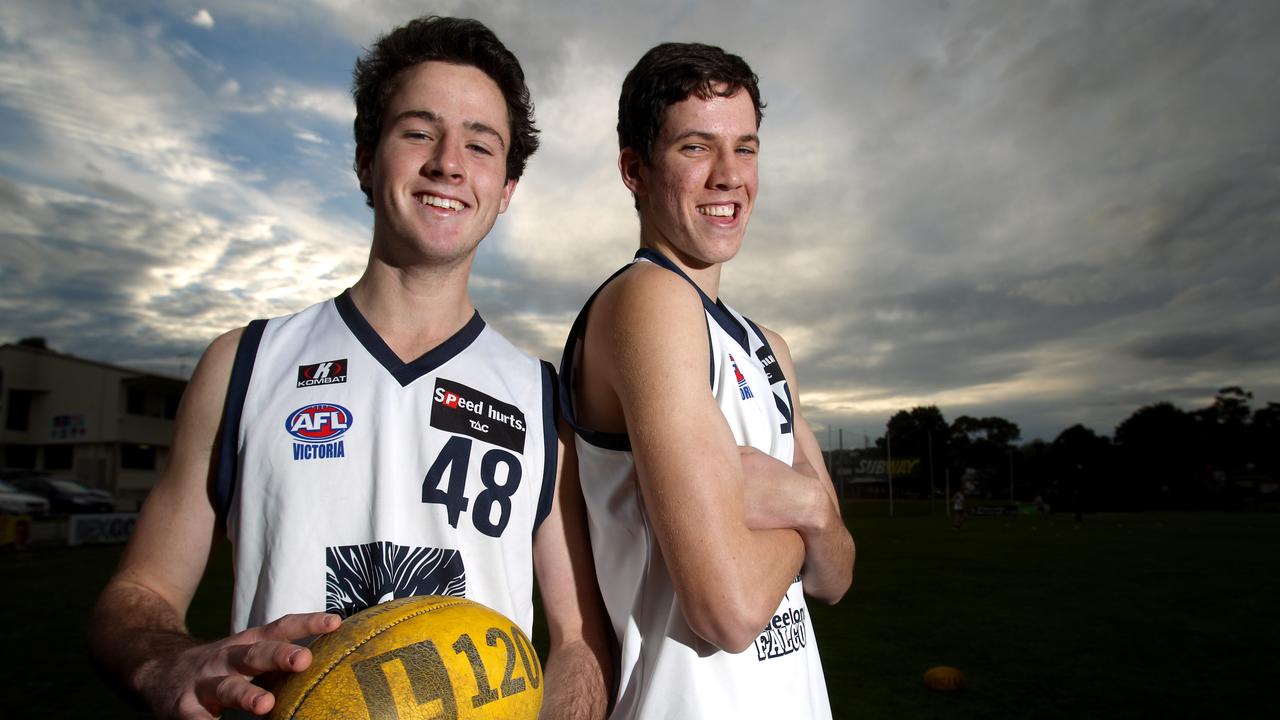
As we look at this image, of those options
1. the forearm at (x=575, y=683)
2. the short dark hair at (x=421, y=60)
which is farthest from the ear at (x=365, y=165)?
the forearm at (x=575, y=683)

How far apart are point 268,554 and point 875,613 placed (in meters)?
9.25

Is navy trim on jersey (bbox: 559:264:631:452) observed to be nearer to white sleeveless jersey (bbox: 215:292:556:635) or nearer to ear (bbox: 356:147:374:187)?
white sleeveless jersey (bbox: 215:292:556:635)

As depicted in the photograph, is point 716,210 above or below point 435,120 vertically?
below

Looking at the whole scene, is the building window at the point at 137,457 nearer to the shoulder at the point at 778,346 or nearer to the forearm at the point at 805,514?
the shoulder at the point at 778,346

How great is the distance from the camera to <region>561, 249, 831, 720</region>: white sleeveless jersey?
182 cm

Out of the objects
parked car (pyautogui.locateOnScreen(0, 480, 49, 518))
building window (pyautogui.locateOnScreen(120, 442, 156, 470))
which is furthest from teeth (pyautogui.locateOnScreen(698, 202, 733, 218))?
building window (pyautogui.locateOnScreen(120, 442, 156, 470))

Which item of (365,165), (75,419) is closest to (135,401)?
(75,419)

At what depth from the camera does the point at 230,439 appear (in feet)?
Result: 6.38

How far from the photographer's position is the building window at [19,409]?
37.2 metres

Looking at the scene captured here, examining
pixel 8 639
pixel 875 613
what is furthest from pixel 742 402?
pixel 8 639

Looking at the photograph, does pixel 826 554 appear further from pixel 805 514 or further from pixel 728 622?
pixel 728 622

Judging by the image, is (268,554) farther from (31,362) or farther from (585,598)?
(31,362)

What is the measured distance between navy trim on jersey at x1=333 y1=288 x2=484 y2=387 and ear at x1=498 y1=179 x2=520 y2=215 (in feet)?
1.17

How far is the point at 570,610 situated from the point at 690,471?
63 centimetres
